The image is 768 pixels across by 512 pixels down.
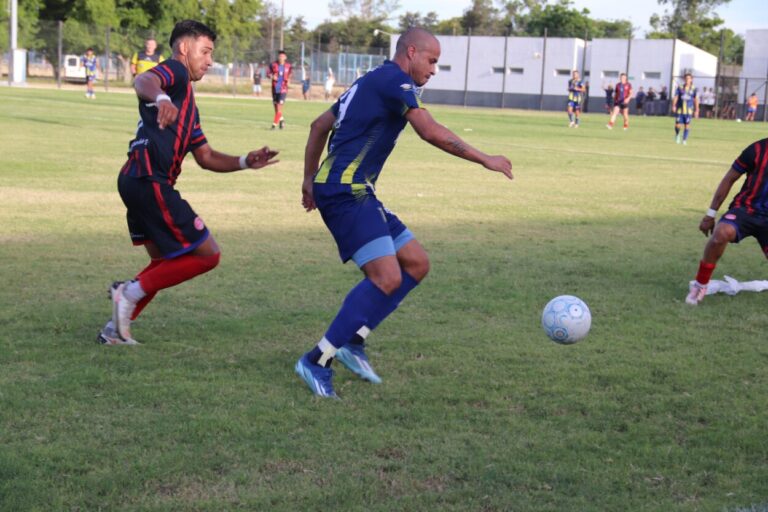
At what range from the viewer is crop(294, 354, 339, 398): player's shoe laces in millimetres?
4875

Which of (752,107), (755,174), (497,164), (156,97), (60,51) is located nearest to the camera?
(497,164)

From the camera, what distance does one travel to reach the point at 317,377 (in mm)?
4914

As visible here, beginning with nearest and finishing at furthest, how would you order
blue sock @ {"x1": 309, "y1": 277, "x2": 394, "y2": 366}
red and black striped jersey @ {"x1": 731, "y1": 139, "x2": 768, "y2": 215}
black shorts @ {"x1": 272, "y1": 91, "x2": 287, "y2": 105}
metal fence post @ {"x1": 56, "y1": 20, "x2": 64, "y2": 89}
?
blue sock @ {"x1": 309, "y1": 277, "x2": 394, "y2": 366} < red and black striped jersey @ {"x1": 731, "y1": 139, "x2": 768, "y2": 215} < black shorts @ {"x1": 272, "y1": 91, "x2": 287, "y2": 105} < metal fence post @ {"x1": 56, "y1": 20, "x2": 64, "y2": 89}

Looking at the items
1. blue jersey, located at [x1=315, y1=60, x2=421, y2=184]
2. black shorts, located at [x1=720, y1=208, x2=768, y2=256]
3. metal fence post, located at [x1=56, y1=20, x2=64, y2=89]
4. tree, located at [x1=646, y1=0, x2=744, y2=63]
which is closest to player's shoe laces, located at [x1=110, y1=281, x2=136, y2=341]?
blue jersey, located at [x1=315, y1=60, x2=421, y2=184]

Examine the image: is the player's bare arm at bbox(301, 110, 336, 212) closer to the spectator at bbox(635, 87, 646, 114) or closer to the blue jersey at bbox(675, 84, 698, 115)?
the blue jersey at bbox(675, 84, 698, 115)

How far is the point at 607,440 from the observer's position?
14.3ft

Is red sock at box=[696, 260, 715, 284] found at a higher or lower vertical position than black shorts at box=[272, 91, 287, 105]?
lower

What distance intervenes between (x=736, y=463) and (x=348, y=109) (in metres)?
2.55

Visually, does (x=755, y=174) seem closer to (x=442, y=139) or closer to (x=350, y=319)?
Answer: (x=442, y=139)

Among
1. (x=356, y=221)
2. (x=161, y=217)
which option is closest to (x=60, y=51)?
(x=161, y=217)

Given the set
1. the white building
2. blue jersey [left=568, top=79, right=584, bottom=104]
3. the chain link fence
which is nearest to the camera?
blue jersey [left=568, top=79, right=584, bottom=104]

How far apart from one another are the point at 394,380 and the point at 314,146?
1359 mm

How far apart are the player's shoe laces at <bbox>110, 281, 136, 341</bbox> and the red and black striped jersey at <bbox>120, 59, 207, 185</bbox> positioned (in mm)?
730

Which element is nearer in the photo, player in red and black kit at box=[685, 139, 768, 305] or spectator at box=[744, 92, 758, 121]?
player in red and black kit at box=[685, 139, 768, 305]
